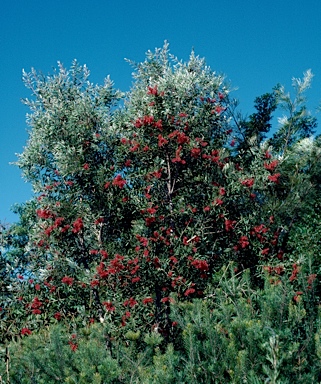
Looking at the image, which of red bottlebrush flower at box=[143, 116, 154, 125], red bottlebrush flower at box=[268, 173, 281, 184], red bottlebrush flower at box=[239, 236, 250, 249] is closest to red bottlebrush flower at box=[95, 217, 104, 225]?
red bottlebrush flower at box=[143, 116, 154, 125]

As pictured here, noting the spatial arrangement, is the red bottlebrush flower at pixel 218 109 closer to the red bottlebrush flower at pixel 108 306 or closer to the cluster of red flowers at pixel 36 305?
the red bottlebrush flower at pixel 108 306

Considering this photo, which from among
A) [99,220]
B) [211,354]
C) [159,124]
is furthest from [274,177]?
[211,354]

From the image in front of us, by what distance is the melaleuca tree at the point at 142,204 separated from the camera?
38.7 feet

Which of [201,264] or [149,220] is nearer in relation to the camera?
[201,264]

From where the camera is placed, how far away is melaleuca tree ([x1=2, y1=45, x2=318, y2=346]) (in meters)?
11.8

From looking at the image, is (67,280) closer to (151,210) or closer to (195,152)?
(151,210)

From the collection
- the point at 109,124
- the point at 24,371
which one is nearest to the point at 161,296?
the point at 109,124

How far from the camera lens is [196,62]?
1387 cm

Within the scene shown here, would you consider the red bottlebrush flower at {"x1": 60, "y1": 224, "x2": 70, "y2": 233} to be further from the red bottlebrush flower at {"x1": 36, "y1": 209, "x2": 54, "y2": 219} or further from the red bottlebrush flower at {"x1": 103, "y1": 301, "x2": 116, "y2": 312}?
the red bottlebrush flower at {"x1": 103, "y1": 301, "x2": 116, "y2": 312}

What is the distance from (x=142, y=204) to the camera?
12.2 metres

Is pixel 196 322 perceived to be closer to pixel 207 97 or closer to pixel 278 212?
pixel 278 212

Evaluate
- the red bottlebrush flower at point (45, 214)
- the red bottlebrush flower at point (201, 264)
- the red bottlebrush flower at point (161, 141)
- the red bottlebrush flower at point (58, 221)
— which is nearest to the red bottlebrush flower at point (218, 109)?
the red bottlebrush flower at point (161, 141)

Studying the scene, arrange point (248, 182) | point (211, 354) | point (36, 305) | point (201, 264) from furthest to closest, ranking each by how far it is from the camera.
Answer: point (36, 305), point (248, 182), point (201, 264), point (211, 354)

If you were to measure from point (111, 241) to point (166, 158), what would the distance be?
2.29 metres
